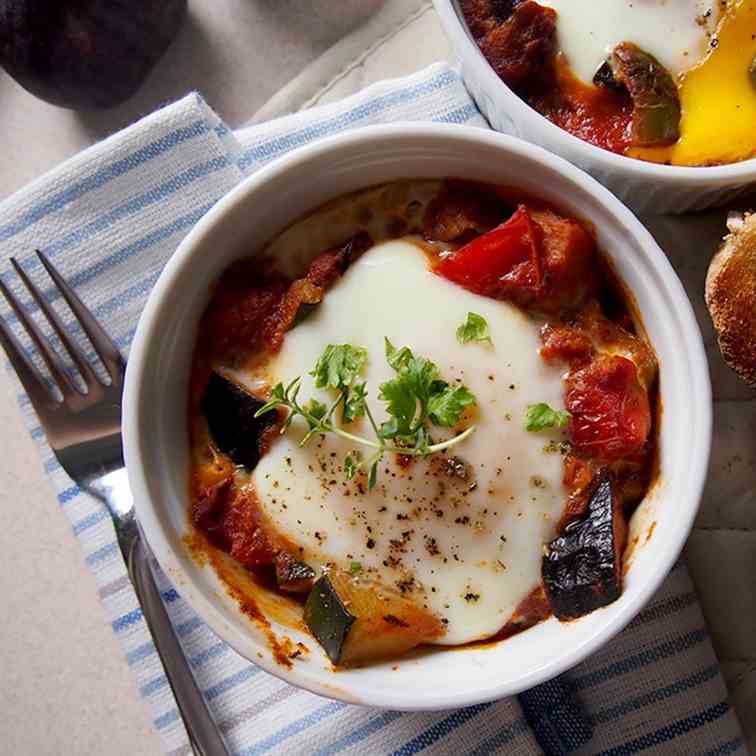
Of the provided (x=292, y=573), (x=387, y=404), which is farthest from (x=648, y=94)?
(x=292, y=573)

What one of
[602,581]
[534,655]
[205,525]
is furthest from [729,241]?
[205,525]

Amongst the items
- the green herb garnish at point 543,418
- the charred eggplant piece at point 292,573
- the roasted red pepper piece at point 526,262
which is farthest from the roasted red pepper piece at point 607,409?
the charred eggplant piece at point 292,573

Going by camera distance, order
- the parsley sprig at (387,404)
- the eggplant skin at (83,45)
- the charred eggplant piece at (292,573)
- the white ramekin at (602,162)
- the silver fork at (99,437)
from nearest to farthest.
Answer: the parsley sprig at (387,404) < the charred eggplant piece at (292,573) < the white ramekin at (602,162) < the silver fork at (99,437) < the eggplant skin at (83,45)

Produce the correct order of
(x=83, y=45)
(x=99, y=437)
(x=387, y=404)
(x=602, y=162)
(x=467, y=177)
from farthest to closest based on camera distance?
1. (x=83, y=45)
2. (x=99, y=437)
3. (x=602, y=162)
4. (x=467, y=177)
5. (x=387, y=404)

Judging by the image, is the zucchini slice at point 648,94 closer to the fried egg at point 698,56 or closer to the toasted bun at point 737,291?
the fried egg at point 698,56

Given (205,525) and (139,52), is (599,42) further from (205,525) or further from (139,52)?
(205,525)

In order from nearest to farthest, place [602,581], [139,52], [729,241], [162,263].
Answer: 1. [602,581]
2. [729,241]
3. [162,263]
4. [139,52]

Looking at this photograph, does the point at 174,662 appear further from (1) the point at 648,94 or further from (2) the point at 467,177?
(1) the point at 648,94
